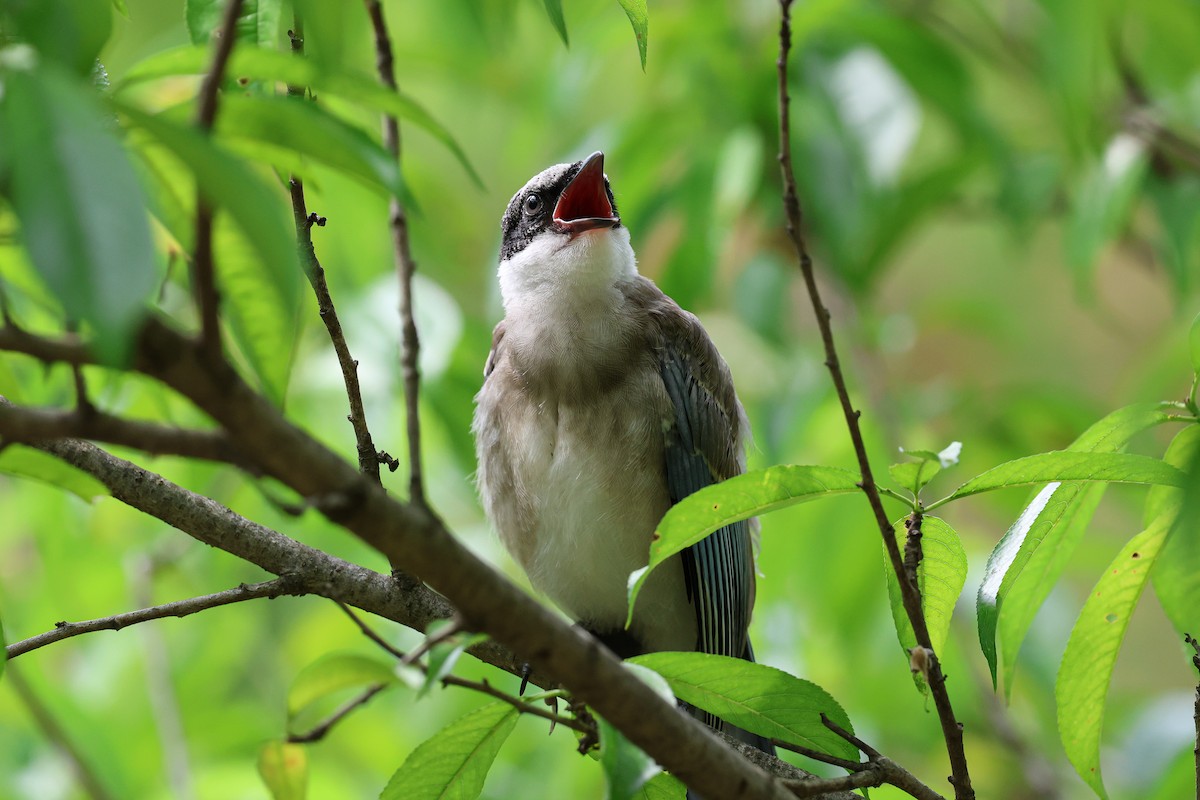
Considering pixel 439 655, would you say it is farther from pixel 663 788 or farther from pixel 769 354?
pixel 769 354

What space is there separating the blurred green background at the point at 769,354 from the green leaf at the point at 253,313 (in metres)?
1.65

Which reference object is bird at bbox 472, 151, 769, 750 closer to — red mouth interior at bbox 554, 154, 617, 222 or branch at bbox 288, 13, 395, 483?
red mouth interior at bbox 554, 154, 617, 222

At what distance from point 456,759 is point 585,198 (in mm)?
2181

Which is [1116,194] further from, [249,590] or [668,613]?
[249,590]

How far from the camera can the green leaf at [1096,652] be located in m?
1.76

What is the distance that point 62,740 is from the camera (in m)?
3.24

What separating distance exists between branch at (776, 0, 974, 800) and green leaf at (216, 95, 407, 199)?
653 millimetres

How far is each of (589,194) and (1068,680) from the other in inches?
86.1

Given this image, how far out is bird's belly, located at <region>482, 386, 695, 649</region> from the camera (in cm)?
300

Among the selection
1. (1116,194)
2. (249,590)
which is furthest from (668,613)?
(1116,194)

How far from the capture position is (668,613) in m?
3.18

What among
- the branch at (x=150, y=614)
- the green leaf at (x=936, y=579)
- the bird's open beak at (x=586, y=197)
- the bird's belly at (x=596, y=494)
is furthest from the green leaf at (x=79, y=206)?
the bird's open beak at (x=586, y=197)

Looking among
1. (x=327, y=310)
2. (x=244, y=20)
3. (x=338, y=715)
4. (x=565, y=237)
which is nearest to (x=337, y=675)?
(x=338, y=715)

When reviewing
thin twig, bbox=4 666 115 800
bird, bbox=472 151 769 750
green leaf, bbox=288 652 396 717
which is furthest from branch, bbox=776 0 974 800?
thin twig, bbox=4 666 115 800
